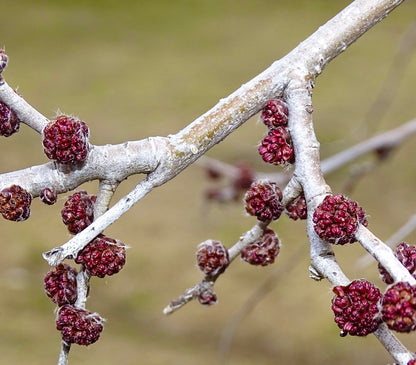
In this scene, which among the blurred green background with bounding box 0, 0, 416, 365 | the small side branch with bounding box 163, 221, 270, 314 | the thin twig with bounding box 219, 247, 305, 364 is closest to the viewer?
the small side branch with bounding box 163, 221, 270, 314

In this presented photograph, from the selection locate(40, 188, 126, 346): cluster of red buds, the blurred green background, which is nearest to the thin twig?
the blurred green background

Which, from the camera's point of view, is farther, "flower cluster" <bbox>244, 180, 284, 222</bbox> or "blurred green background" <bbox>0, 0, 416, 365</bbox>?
"blurred green background" <bbox>0, 0, 416, 365</bbox>

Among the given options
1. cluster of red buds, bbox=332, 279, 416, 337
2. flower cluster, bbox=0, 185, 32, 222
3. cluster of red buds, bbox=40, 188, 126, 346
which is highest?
flower cluster, bbox=0, 185, 32, 222

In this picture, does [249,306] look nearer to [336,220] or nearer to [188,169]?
[336,220]

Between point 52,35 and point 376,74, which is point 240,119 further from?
point 52,35

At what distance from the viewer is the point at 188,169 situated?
1.73 meters

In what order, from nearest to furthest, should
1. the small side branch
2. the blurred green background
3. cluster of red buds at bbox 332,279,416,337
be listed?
cluster of red buds at bbox 332,279,416,337
the small side branch
the blurred green background

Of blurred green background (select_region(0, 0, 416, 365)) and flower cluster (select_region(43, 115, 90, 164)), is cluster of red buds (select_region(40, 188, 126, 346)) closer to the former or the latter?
flower cluster (select_region(43, 115, 90, 164))

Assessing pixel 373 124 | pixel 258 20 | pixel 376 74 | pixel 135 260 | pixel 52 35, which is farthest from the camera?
pixel 258 20

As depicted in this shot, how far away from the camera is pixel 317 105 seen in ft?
6.28

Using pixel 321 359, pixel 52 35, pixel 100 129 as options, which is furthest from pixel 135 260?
pixel 52 35

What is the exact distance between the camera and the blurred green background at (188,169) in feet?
3.85

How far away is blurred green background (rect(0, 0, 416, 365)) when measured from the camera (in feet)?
3.85

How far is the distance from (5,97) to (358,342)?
972 millimetres
